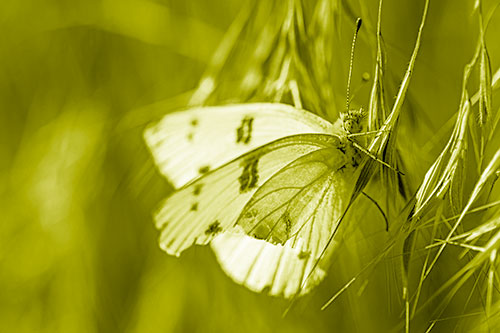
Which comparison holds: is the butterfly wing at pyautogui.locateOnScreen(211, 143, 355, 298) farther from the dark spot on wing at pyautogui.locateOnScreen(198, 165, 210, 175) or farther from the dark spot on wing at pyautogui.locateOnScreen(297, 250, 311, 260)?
the dark spot on wing at pyautogui.locateOnScreen(198, 165, 210, 175)

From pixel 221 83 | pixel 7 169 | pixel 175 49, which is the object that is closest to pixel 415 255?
pixel 221 83

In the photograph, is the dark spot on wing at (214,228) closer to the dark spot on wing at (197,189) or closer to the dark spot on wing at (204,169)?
the dark spot on wing at (197,189)

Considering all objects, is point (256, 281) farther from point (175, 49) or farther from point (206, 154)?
point (175, 49)

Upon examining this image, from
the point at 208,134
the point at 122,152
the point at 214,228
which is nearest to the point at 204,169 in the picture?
the point at 208,134

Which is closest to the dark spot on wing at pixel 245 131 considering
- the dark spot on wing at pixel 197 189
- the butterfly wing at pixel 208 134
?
the butterfly wing at pixel 208 134

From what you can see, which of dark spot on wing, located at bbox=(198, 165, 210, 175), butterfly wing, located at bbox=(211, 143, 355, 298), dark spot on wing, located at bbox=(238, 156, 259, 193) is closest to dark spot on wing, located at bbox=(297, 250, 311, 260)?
butterfly wing, located at bbox=(211, 143, 355, 298)

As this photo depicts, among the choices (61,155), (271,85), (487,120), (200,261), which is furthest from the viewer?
(61,155)
